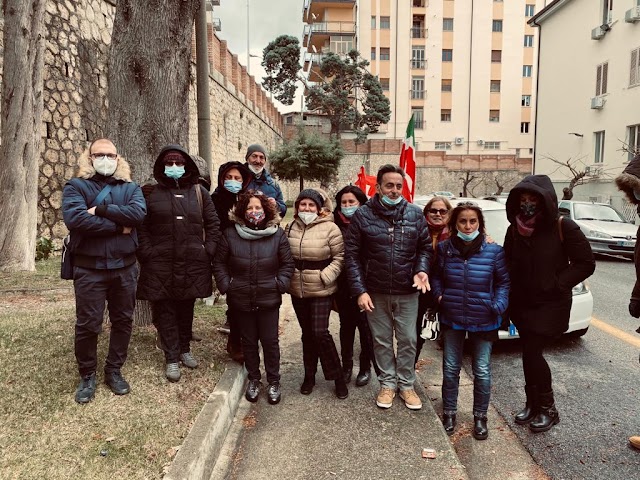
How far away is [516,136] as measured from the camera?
50.5 m

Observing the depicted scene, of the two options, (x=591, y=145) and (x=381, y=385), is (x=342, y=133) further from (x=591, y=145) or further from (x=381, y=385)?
(x=381, y=385)

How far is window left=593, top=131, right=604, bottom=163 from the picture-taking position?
82.2 feet

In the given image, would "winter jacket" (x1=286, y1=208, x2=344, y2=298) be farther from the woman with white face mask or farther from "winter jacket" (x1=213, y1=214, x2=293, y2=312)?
"winter jacket" (x1=213, y1=214, x2=293, y2=312)

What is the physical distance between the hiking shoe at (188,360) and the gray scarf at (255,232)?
1.27m

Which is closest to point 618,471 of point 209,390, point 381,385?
point 381,385

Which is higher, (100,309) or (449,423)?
(100,309)

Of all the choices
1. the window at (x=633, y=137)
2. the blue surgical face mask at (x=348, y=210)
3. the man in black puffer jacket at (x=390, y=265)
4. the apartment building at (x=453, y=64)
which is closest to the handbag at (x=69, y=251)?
the man in black puffer jacket at (x=390, y=265)

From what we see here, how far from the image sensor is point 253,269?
386cm

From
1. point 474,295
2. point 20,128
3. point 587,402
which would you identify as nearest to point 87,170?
point 474,295

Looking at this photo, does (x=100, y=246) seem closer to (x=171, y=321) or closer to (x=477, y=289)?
(x=171, y=321)

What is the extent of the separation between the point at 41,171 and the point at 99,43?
11.6ft

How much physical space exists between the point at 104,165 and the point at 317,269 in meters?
1.79

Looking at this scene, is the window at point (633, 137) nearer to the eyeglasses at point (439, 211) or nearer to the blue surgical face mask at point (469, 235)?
the eyeglasses at point (439, 211)

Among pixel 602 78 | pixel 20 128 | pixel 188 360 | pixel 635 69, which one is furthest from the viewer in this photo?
pixel 602 78
